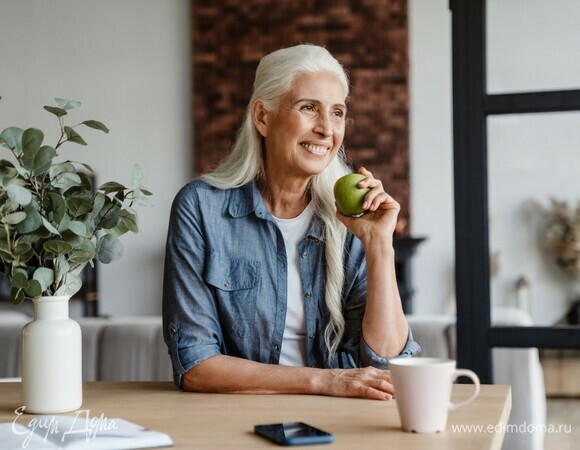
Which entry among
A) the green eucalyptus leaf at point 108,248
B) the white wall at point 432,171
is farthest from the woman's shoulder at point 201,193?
the white wall at point 432,171

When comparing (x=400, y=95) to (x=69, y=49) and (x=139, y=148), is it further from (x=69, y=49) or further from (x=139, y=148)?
(x=69, y=49)

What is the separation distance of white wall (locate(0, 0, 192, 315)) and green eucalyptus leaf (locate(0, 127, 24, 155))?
17.7 feet

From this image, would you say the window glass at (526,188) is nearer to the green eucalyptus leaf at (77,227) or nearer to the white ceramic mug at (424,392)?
the white ceramic mug at (424,392)

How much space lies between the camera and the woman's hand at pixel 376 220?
5.42 feet

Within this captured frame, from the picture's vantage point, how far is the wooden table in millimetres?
1079

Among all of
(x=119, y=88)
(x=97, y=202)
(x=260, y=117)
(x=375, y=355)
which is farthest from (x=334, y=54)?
(x=97, y=202)

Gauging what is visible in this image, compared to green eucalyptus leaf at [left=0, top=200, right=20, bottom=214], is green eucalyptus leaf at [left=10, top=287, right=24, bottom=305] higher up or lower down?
lower down

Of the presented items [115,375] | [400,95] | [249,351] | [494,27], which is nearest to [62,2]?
[400,95]

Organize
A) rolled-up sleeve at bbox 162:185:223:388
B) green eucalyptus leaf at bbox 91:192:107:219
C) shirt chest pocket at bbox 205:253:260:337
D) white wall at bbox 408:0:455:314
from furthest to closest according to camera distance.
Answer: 1. white wall at bbox 408:0:455:314
2. shirt chest pocket at bbox 205:253:260:337
3. rolled-up sleeve at bbox 162:185:223:388
4. green eucalyptus leaf at bbox 91:192:107:219

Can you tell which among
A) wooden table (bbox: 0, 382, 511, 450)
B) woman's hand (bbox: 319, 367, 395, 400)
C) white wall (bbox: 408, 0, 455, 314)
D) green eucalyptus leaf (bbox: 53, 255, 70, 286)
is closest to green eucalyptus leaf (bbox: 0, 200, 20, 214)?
green eucalyptus leaf (bbox: 53, 255, 70, 286)

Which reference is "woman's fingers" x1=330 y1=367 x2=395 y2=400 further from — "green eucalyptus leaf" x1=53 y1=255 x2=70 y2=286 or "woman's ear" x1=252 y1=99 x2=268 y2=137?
"woman's ear" x1=252 y1=99 x2=268 y2=137

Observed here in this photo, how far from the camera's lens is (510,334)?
2168 millimetres

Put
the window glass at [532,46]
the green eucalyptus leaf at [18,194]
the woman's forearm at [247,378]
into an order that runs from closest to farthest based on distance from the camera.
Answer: the green eucalyptus leaf at [18,194] → the woman's forearm at [247,378] → the window glass at [532,46]

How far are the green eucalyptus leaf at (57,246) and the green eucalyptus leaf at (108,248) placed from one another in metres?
0.08
